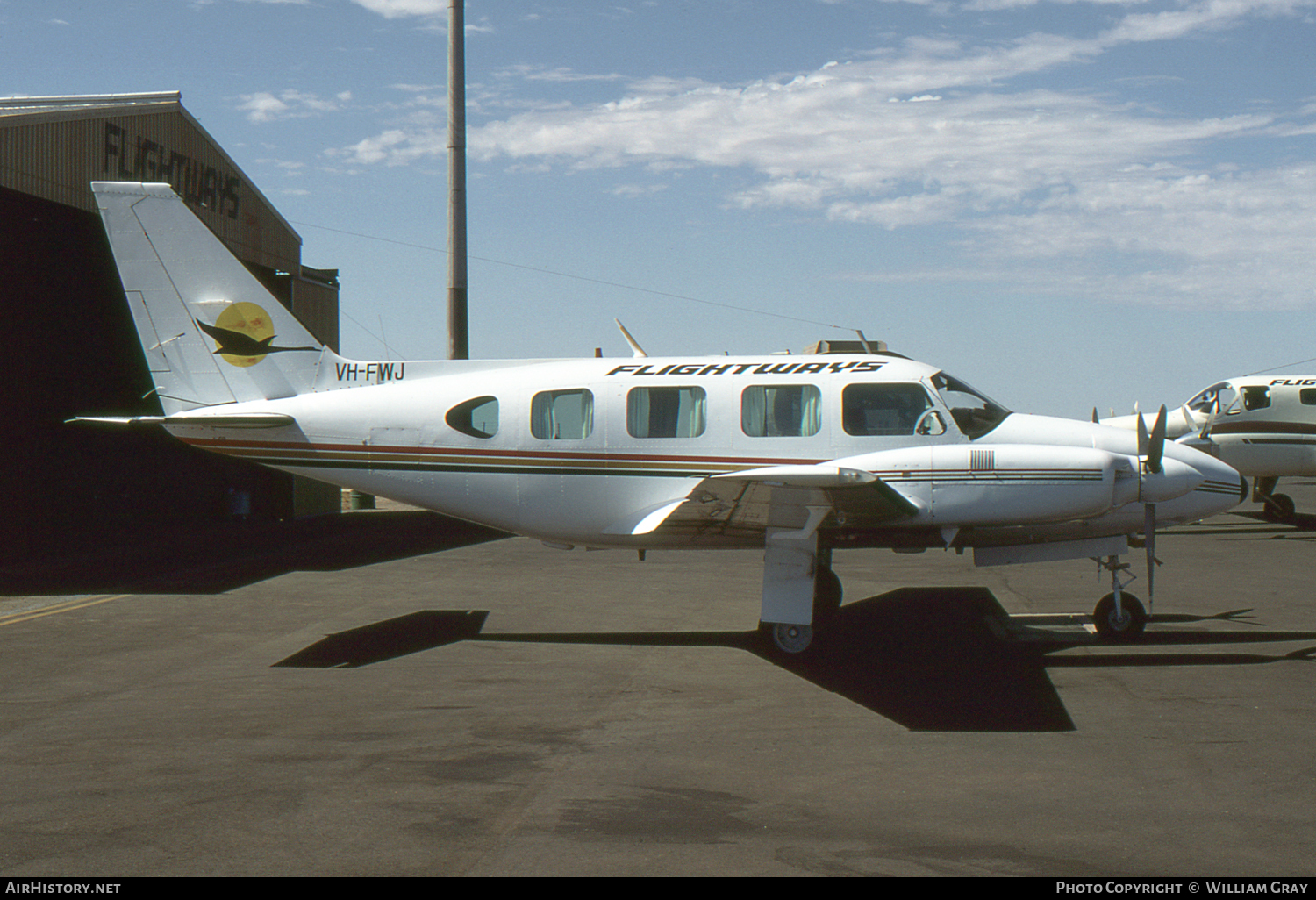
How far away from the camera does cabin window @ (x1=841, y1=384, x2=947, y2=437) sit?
10750 mm

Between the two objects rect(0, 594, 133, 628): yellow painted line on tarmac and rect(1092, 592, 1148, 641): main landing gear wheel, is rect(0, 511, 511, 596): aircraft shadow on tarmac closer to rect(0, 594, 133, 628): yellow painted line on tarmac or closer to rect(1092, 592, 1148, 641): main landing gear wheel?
rect(0, 594, 133, 628): yellow painted line on tarmac

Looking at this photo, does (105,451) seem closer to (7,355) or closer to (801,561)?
(7,355)

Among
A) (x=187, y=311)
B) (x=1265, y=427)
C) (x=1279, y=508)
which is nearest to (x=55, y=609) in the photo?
(x=187, y=311)

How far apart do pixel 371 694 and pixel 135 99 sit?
2136cm

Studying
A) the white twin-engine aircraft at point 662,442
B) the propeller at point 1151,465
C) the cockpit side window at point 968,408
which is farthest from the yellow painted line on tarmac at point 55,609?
the propeller at point 1151,465

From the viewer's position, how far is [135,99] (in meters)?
24.9

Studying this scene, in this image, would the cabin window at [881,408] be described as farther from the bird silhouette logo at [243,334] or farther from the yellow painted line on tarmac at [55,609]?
the yellow painted line on tarmac at [55,609]

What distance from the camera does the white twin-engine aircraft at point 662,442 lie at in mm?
Result: 9867

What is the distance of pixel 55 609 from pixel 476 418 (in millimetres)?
6448

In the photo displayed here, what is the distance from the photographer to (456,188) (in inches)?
879

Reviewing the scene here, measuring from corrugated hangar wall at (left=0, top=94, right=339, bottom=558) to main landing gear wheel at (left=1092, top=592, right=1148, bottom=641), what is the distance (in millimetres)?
19033

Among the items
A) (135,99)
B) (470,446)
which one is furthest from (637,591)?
(135,99)

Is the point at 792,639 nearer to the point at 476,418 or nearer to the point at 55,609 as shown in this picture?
the point at 476,418

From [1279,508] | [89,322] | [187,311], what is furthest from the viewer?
[89,322]
